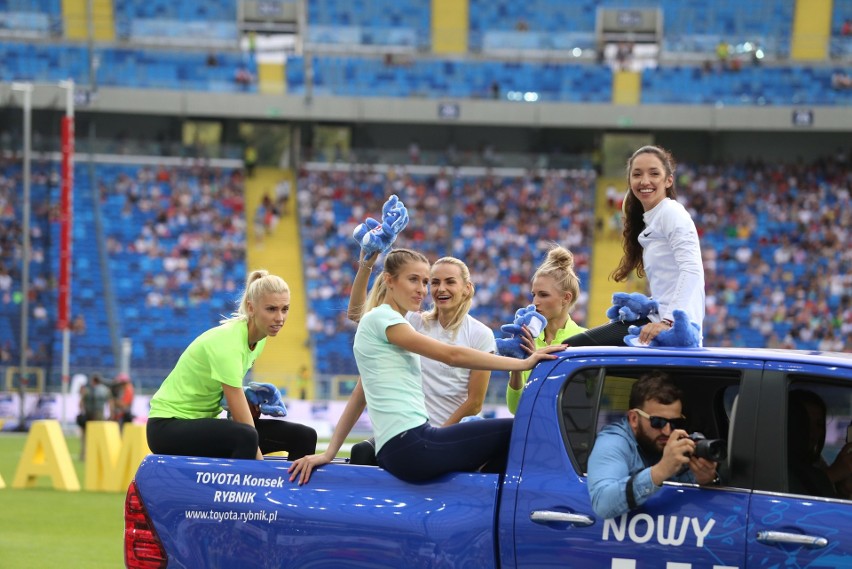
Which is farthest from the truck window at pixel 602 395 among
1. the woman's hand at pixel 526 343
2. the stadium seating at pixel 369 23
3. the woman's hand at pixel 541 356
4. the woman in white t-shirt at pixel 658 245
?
the stadium seating at pixel 369 23

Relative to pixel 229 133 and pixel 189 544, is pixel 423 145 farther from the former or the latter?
pixel 189 544

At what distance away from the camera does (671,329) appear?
5156 mm

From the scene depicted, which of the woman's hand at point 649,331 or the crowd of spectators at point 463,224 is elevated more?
the woman's hand at point 649,331

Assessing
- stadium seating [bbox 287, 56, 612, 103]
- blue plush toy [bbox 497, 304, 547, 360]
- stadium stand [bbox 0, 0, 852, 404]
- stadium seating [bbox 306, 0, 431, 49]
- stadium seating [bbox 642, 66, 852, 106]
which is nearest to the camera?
blue plush toy [bbox 497, 304, 547, 360]

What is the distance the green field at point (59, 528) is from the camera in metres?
10.5

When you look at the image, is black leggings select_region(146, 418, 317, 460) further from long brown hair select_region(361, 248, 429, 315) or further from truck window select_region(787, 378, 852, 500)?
truck window select_region(787, 378, 852, 500)

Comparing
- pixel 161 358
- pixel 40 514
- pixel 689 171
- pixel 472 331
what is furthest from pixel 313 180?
pixel 472 331

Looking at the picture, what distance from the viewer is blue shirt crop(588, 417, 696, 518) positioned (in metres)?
4.68

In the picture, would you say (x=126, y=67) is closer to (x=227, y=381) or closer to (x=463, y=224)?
(x=463, y=224)

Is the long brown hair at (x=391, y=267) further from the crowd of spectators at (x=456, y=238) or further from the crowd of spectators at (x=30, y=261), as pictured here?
the crowd of spectators at (x=30, y=261)

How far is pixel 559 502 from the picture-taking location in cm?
492

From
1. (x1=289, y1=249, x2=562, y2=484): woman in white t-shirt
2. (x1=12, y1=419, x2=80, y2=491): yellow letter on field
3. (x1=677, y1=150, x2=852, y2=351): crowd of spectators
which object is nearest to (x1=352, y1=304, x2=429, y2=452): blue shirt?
(x1=289, y1=249, x2=562, y2=484): woman in white t-shirt

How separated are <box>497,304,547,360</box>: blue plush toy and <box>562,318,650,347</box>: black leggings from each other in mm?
207

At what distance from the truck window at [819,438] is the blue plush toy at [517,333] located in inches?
50.0
